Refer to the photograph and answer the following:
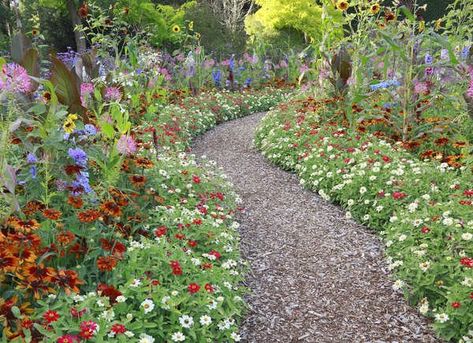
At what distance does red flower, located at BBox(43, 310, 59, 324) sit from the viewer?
1.72 meters

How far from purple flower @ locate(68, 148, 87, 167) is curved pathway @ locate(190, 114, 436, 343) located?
113 centimetres

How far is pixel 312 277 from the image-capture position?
294 cm

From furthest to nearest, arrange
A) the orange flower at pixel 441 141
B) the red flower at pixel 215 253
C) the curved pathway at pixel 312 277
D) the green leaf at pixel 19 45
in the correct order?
the orange flower at pixel 441 141 < the green leaf at pixel 19 45 < the red flower at pixel 215 253 < the curved pathway at pixel 312 277

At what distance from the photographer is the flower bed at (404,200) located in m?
2.43

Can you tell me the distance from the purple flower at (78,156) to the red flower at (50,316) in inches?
29.6

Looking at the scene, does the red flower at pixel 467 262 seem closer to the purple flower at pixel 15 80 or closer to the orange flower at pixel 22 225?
the orange flower at pixel 22 225

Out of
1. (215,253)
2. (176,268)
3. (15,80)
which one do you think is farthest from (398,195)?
(15,80)

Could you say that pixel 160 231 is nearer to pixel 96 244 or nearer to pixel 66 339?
pixel 96 244

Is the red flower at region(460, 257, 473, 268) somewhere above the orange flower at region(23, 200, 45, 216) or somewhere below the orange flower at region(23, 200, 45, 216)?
below

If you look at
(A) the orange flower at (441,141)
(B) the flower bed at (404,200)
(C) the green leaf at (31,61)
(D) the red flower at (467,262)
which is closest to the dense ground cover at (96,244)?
(C) the green leaf at (31,61)

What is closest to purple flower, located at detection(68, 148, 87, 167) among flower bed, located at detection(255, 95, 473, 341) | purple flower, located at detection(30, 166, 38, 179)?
purple flower, located at detection(30, 166, 38, 179)

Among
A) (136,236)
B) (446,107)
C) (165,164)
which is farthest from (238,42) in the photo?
(136,236)

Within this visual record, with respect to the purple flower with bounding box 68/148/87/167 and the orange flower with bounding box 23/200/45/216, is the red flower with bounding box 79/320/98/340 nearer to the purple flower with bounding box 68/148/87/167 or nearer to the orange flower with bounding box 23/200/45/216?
the orange flower with bounding box 23/200/45/216

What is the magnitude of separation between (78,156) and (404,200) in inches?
82.8
